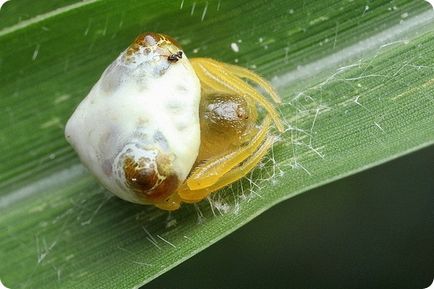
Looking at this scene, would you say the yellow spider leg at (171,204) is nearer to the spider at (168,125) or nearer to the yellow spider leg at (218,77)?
the spider at (168,125)

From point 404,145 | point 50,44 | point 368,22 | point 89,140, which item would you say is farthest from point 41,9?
point 404,145

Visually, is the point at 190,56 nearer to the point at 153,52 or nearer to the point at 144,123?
the point at 153,52

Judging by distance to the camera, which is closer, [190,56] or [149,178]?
[149,178]

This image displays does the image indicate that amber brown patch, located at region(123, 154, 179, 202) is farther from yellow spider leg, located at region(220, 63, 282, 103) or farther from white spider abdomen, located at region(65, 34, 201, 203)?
yellow spider leg, located at region(220, 63, 282, 103)

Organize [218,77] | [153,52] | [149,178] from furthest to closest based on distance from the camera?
[218,77], [153,52], [149,178]

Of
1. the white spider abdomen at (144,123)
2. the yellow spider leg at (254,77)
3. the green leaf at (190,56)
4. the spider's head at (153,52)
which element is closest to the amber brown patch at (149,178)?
the white spider abdomen at (144,123)

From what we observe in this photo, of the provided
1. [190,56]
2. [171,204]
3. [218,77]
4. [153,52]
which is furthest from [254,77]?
[171,204]

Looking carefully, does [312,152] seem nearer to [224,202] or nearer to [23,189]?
[224,202]
